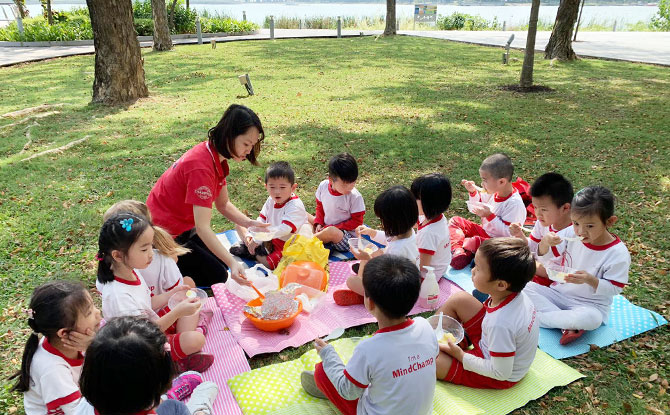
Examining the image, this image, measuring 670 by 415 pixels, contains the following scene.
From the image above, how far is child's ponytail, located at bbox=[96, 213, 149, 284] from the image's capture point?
2746 mm

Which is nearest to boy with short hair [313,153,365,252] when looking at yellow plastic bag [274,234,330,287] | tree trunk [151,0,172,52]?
yellow plastic bag [274,234,330,287]

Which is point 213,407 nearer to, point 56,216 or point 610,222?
point 610,222

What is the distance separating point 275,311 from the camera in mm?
3508

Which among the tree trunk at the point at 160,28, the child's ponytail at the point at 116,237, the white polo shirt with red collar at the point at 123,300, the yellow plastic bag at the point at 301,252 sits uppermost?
the tree trunk at the point at 160,28

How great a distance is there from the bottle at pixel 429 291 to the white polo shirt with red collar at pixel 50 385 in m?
2.53

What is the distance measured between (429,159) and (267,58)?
11.9 m

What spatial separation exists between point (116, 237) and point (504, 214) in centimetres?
365

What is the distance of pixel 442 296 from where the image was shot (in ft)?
13.3

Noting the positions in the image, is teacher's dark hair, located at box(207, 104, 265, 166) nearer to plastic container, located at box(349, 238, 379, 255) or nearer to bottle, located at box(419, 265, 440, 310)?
plastic container, located at box(349, 238, 379, 255)

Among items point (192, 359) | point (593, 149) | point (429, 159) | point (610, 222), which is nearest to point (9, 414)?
point (192, 359)

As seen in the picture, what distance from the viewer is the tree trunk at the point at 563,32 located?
522 inches

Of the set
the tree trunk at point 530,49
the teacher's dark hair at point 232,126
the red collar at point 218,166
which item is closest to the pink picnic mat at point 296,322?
the red collar at point 218,166

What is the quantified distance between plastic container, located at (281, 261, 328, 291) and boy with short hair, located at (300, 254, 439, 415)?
5.25ft

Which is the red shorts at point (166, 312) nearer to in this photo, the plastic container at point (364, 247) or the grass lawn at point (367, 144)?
the grass lawn at point (367, 144)
